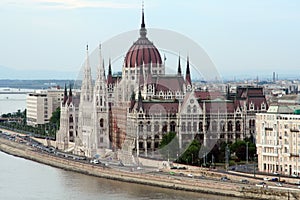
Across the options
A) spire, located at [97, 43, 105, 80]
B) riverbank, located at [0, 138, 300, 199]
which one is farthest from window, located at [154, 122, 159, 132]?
spire, located at [97, 43, 105, 80]

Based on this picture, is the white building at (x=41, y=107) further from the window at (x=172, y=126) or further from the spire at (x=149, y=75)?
the window at (x=172, y=126)

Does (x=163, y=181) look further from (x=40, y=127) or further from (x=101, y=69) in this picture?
(x=40, y=127)

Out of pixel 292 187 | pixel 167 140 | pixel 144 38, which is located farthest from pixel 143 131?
pixel 292 187

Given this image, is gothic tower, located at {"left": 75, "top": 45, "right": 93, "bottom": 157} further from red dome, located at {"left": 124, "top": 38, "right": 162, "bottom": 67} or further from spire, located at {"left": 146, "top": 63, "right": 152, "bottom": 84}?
spire, located at {"left": 146, "top": 63, "right": 152, "bottom": 84}

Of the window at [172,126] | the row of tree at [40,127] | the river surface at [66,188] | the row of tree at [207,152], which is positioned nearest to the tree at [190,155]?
the row of tree at [207,152]

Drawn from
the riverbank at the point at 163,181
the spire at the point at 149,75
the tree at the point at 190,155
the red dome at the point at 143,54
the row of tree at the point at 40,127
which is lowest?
the riverbank at the point at 163,181
